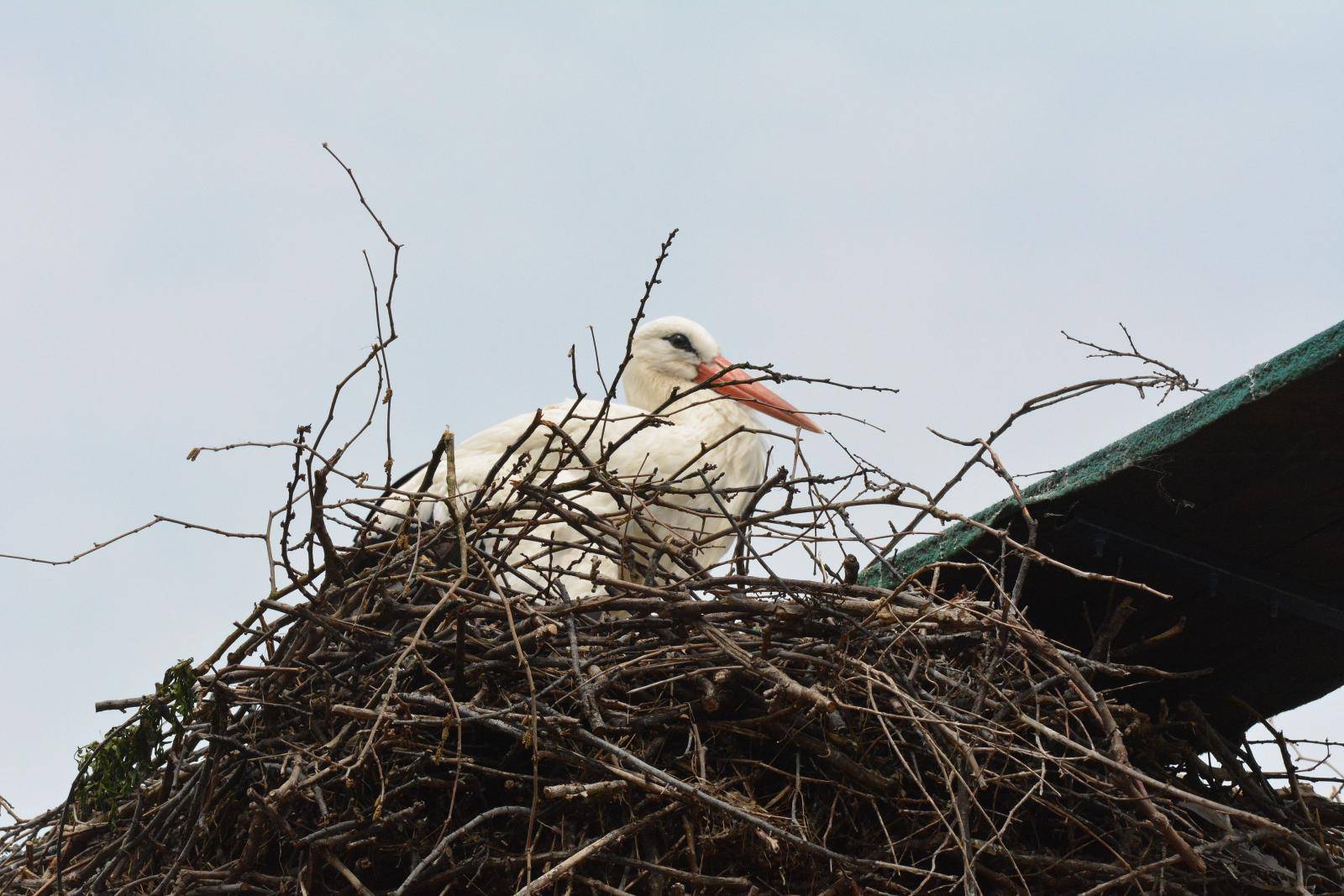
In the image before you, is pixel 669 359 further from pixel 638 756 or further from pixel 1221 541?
pixel 638 756

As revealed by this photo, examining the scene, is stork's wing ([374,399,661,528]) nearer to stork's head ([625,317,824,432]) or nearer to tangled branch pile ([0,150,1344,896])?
stork's head ([625,317,824,432])

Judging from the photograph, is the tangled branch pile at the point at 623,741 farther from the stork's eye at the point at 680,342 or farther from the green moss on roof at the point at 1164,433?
the stork's eye at the point at 680,342

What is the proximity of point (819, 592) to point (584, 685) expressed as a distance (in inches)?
15.8

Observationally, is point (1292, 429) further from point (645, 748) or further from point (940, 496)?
point (645, 748)

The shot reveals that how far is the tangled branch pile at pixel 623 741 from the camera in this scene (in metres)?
2.44

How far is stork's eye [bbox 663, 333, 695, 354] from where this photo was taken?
14.8ft

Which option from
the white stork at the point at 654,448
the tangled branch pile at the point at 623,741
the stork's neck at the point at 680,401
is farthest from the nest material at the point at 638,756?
the stork's neck at the point at 680,401

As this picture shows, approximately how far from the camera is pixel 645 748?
2.54 m

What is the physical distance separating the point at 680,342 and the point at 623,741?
2.12 m

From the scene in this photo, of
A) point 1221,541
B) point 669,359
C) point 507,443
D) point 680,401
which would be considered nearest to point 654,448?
point 507,443

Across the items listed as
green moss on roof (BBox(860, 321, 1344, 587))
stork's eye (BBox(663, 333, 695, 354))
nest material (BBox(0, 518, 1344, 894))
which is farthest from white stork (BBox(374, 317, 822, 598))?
nest material (BBox(0, 518, 1344, 894))

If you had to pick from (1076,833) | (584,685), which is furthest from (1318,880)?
(584,685)

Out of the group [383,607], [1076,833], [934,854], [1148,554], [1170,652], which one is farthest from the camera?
[1170,652]

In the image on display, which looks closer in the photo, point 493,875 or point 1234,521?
point 493,875
